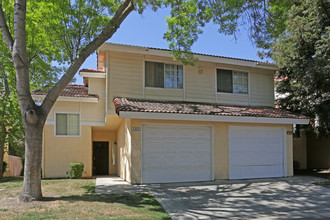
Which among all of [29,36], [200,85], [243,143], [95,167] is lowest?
[95,167]

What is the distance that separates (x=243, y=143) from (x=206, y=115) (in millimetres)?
2755

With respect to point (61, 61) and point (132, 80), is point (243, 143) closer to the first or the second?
point (132, 80)

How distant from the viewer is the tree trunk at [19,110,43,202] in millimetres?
8150

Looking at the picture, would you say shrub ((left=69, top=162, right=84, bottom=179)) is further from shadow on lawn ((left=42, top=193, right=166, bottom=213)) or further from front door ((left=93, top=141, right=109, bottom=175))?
shadow on lawn ((left=42, top=193, right=166, bottom=213))

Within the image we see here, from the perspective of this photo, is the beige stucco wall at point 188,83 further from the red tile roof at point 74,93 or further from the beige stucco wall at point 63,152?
the beige stucco wall at point 63,152

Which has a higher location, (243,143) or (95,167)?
(243,143)

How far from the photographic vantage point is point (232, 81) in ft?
50.1

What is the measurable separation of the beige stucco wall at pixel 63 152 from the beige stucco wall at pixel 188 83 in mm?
3804

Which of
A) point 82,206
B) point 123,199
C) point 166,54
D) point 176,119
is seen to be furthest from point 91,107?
point 82,206

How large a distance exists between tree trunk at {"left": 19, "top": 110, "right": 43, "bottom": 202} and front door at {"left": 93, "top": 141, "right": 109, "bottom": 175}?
32.2ft

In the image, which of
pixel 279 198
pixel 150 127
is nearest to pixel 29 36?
pixel 150 127

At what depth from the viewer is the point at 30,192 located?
8156 millimetres

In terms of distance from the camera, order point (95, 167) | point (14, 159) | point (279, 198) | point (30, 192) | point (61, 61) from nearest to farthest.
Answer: point (30, 192) < point (279, 198) < point (61, 61) < point (95, 167) < point (14, 159)

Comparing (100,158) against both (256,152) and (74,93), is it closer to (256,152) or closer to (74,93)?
(74,93)
